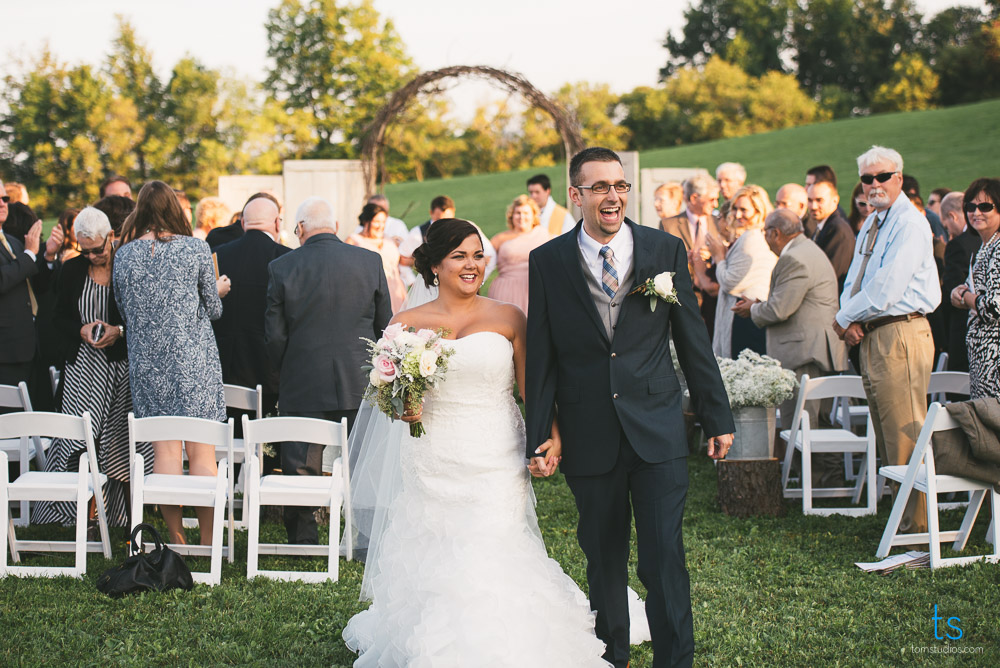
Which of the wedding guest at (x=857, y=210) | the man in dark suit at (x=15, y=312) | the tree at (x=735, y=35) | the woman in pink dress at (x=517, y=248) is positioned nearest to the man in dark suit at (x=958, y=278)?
the wedding guest at (x=857, y=210)

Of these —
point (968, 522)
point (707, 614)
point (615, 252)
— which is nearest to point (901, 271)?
point (968, 522)

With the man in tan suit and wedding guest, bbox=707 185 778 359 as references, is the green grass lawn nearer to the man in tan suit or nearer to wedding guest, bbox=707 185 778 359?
the man in tan suit

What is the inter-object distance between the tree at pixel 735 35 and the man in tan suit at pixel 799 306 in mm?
67373

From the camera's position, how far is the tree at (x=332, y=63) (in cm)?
4719

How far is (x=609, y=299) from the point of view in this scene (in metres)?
3.69

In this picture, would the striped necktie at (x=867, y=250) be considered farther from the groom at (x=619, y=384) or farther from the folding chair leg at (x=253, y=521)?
the folding chair leg at (x=253, y=521)

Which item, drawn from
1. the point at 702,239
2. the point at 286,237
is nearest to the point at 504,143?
the point at 286,237

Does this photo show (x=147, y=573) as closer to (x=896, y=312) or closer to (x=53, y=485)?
(x=53, y=485)

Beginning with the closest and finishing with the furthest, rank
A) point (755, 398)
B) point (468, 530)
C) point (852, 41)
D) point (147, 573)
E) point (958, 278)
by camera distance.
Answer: point (468, 530) → point (147, 573) → point (755, 398) → point (958, 278) → point (852, 41)

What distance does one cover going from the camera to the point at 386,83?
4759 centimetres

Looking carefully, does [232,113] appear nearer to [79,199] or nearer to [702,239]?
[79,199]

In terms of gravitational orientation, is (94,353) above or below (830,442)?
above

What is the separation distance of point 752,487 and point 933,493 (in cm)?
146

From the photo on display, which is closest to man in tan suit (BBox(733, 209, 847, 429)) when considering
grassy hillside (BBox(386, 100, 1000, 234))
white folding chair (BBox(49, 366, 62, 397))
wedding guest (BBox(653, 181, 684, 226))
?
wedding guest (BBox(653, 181, 684, 226))
